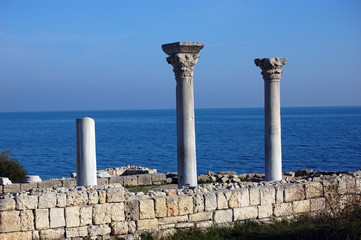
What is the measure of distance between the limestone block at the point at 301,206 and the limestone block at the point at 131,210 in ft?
11.7

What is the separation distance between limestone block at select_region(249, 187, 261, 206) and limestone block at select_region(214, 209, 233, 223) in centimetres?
52

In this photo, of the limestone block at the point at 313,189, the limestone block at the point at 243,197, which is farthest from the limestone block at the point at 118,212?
the limestone block at the point at 313,189

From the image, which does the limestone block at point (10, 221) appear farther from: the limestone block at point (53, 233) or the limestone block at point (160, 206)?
the limestone block at point (160, 206)

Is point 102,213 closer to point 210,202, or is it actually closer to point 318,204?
point 210,202

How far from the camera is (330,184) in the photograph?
10797 millimetres

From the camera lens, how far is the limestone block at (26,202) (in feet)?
28.1

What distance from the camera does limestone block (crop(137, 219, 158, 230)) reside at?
9.34 meters

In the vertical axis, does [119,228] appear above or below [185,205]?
below

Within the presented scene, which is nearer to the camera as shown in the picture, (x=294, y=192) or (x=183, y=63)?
(x=294, y=192)

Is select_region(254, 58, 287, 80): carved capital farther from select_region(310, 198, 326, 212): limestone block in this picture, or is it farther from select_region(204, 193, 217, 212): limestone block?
select_region(204, 193, 217, 212): limestone block

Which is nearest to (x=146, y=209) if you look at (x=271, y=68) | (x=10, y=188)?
(x=271, y=68)

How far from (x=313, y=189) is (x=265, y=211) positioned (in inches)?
50.7

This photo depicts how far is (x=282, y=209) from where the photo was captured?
34.7 ft

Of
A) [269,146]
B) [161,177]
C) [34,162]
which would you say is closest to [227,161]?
[34,162]
